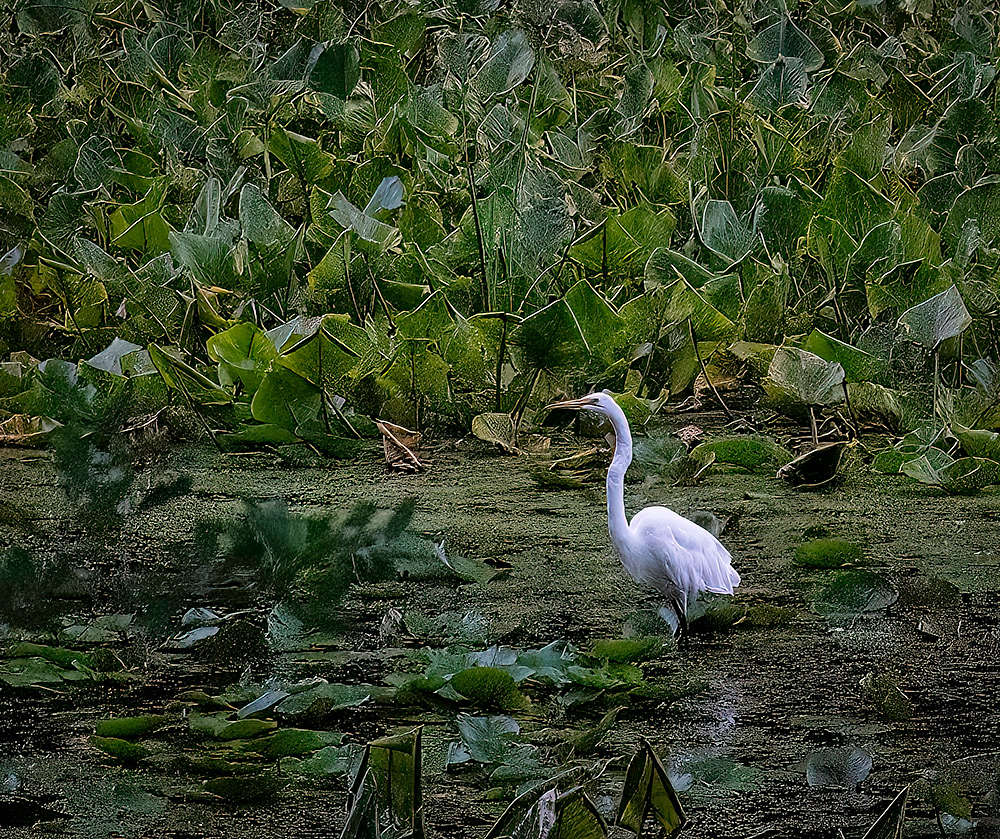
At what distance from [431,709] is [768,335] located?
1301 mm

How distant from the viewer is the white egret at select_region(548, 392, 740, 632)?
183 centimetres

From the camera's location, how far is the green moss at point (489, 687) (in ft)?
5.13

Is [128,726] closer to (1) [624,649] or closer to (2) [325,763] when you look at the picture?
(2) [325,763]

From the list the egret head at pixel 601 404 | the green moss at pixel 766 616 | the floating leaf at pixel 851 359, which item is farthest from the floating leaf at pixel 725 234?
the green moss at pixel 766 616

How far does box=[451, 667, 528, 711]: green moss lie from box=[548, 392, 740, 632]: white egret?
13.2 inches

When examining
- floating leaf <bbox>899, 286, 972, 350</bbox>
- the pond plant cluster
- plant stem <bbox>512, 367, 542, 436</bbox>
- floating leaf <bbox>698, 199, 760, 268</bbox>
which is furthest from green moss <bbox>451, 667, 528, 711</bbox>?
floating leaf <bbox>698, 199, 760, 268</bbox>

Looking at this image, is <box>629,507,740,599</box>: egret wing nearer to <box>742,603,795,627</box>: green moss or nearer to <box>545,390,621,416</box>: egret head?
<box>742,603,795,627</box>: green moss

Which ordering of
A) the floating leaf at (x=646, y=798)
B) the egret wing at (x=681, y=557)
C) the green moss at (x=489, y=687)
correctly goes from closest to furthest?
the floating leaf at (x=646, y=798), the green moss at (x=489, y=687), the egret wing at (x=681, y=557)

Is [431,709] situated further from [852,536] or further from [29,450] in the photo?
[29,450]

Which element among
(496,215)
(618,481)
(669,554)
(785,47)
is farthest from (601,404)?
(785,47)

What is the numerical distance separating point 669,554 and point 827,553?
0.27 meters

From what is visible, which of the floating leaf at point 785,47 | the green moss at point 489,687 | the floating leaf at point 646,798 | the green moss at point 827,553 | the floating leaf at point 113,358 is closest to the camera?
the floating leaf at point 646,798

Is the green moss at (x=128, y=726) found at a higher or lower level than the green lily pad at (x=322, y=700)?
higher

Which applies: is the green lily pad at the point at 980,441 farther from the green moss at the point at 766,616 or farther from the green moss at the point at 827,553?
the green moss at the point at 766,616
